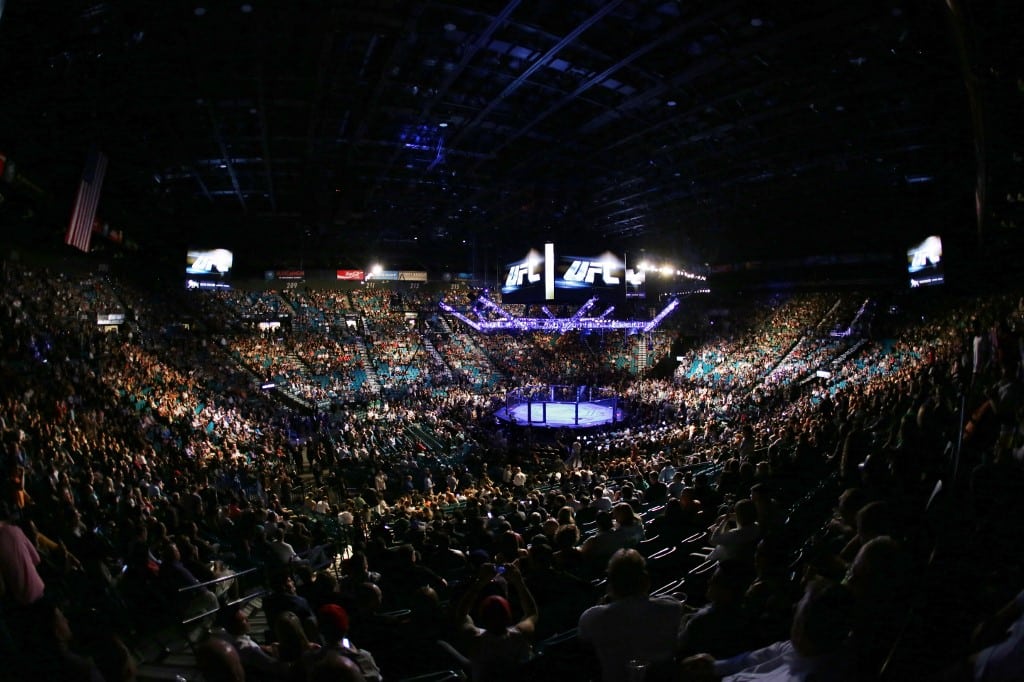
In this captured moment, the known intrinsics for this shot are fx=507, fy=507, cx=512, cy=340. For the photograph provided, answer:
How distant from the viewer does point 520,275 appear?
2259 cm

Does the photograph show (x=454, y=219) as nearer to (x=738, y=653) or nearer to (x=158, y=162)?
(x=158, y=162)

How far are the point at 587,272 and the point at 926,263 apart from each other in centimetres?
1262

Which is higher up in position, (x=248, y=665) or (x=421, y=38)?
(x=421, y=38)

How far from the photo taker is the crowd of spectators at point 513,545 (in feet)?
6.58

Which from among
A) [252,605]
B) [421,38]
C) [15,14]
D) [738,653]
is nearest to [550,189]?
[421,38]

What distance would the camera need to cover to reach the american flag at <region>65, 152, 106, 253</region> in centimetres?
1144

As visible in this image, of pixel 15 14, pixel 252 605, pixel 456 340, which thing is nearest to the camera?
pixel 252 605

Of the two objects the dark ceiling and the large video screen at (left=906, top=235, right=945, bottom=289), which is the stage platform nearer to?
the dark ceiling

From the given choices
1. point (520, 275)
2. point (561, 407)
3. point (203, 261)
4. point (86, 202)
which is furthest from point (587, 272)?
point (203, 261)

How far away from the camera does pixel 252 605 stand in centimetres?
568

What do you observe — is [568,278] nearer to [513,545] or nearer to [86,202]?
[86,202]

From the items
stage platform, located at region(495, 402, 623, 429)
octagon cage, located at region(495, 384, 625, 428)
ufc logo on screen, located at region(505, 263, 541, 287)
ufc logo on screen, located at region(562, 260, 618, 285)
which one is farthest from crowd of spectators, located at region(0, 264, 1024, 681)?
ufc logo on screen, located at region(505, 263, 541, 287)

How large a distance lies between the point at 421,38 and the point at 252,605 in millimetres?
9426

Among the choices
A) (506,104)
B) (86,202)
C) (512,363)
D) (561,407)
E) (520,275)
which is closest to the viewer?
(86,202)
